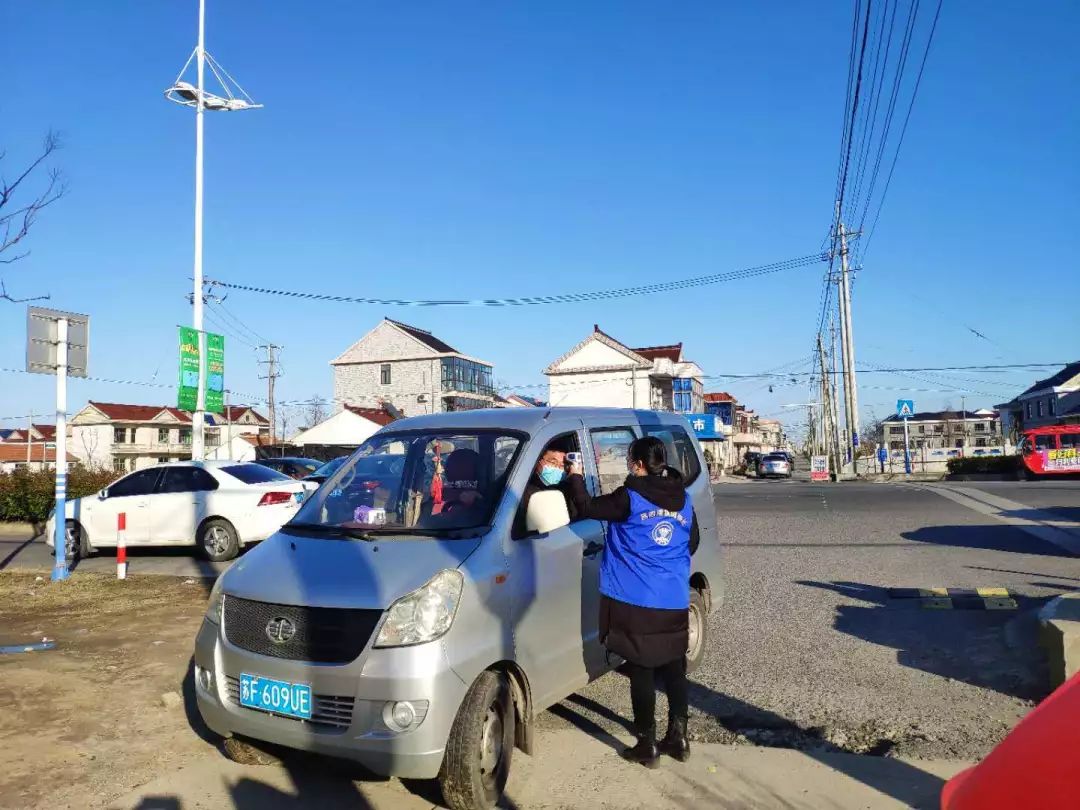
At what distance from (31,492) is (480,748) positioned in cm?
1857

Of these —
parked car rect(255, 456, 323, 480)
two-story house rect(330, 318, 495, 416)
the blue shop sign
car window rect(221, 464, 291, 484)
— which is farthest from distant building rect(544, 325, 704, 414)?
car window rect(221, 464, 291, 484)

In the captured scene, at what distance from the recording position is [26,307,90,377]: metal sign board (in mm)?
9773

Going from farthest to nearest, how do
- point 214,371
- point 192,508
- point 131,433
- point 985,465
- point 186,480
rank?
1. point 131,433
2. point 985,465
3. point 214,371
4. point 186,480
5. point 192,508

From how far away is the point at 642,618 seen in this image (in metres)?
4.13

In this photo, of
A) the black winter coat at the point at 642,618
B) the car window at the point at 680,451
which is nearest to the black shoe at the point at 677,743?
the black winter coat at the point at 642,618

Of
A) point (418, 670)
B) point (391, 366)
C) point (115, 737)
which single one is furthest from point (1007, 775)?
point (391, 366)

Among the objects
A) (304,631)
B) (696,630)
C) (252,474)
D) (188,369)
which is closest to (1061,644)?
(696,630)

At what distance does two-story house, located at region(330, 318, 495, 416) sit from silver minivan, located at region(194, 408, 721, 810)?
5996 cm

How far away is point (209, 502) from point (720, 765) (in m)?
9.86

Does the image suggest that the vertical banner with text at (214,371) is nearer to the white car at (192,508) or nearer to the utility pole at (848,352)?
the white car at (192,508)

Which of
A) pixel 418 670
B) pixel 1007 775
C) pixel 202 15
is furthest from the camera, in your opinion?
pixel 202 15

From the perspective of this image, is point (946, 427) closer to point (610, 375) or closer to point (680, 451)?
point (610, 375)

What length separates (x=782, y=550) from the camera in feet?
40.0

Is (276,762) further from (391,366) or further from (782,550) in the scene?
(391,366)
